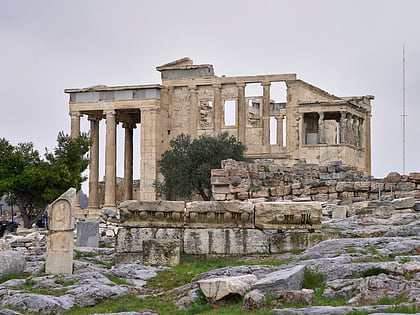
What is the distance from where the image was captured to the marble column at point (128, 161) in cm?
5394

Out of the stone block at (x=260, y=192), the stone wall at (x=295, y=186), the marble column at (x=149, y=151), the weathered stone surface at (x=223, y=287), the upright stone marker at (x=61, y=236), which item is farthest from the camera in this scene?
the marble column at (x=149, y=151)

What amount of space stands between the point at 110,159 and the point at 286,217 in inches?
1457

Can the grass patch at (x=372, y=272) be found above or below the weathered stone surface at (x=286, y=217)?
below

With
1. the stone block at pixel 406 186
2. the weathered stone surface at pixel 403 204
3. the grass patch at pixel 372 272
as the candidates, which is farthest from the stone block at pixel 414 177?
the grass patch at pixel 372 272

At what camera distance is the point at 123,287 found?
42.1 ft

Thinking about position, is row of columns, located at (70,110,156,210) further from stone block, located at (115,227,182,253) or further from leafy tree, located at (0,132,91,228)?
stone block, located at (115,227,182,253)

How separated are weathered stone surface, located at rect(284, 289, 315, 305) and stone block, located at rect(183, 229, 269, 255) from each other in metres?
5.42

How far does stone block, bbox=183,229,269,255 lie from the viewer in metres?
15.4

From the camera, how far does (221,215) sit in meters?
15.7

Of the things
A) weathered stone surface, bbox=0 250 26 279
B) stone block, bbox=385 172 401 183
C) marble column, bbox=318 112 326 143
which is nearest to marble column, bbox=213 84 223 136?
marble column, bbox=318 112 326 143

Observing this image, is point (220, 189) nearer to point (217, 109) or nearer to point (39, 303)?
point (39, 303)

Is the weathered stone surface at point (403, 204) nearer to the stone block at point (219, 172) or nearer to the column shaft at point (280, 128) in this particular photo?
the stone block at point (219, 172)

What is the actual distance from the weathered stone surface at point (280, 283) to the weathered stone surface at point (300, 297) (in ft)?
0.75

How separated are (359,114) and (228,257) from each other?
1435 inches
